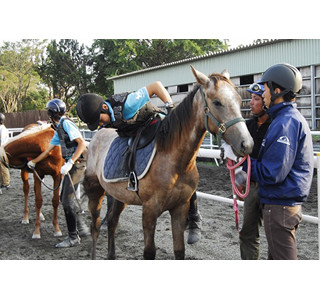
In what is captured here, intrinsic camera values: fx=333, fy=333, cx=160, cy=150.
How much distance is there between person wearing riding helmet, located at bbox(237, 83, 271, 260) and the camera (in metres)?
2.71

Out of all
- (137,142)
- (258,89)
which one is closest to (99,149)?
(137,142)

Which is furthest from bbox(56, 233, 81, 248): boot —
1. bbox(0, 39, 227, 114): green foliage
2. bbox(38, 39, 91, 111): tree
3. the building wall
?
bbox(38, 39, 91, 111): tree

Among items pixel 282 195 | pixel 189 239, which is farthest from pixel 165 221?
pixel 282 195

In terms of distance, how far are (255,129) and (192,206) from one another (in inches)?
47.7

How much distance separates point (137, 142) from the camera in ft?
10.3

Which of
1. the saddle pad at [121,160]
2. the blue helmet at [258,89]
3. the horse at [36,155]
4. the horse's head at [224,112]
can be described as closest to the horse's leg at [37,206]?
the horse at [36,155]

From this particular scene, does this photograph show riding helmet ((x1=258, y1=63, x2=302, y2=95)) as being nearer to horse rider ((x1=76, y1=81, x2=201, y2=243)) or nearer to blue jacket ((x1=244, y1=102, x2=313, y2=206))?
blue jacket ((x1=244, y1=102, x2=313, y2=206))

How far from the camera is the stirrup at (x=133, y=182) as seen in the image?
2998 millimetres

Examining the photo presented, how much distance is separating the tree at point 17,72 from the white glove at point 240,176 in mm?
15954

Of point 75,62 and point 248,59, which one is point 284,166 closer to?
point 248,59

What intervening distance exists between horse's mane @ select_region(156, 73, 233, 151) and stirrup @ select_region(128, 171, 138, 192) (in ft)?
1.12

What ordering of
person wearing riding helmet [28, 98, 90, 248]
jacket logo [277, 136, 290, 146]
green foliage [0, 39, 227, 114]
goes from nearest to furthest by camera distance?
jacket logo [277, 136, 290, 146], person wearing riding helmet [28, 98, 90, 248], green foliage [0, 39, 227, 114]

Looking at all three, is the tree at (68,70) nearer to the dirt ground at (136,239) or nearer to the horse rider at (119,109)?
the dirt ground at (136,239)

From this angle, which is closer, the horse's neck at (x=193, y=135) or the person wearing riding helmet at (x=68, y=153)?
the horse's neck at (x=193, y=135)
